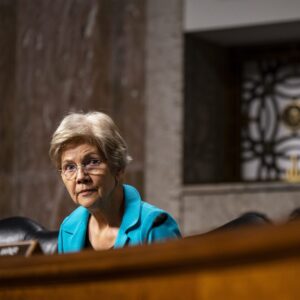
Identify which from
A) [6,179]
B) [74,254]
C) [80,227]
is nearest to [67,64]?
[6,179]

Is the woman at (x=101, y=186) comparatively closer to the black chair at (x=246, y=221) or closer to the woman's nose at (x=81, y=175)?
the woman's nose at (x=81, y=175)

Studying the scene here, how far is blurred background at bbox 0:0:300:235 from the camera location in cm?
792

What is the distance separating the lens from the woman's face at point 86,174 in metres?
3.80

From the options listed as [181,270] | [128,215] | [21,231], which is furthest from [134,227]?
[181,270]

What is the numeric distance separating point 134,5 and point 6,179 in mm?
2071

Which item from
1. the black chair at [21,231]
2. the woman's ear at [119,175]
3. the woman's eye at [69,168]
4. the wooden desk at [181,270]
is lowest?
the black chair at [21,231]

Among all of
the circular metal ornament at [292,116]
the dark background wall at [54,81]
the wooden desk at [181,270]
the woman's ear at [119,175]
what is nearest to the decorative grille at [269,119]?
the circular metal ornament at [292,116]

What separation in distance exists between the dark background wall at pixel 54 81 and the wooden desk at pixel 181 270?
5831 mm

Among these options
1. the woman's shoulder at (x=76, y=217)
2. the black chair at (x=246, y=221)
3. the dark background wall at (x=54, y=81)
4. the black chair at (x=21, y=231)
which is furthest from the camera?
the dark background wall at (x=54, y=81)

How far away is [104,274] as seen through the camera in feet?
7.14

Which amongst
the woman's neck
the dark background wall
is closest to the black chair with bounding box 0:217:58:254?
the woman's neck

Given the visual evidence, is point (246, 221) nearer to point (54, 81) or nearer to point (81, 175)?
point (81, 175)

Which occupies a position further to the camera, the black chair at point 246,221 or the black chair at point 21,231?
the black chair at point 21,231

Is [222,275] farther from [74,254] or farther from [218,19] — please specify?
[218,19]
